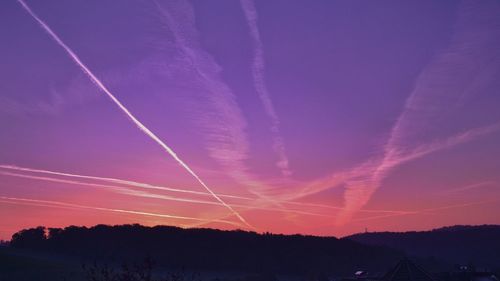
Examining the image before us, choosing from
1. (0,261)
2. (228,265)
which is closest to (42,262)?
(0,261)

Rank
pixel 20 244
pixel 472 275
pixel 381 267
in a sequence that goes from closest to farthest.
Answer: pixel 472 275
pixel 20 244
pixel 381 267

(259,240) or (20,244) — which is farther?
(259,240)

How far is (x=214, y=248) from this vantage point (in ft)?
518

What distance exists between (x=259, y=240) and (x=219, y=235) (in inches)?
552

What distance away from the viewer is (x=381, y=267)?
159 metres

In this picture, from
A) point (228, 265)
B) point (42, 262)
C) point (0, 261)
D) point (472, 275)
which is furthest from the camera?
point (228, 265)

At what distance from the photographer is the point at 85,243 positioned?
140 m

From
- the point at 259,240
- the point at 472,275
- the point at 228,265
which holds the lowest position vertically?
the point at 472,275

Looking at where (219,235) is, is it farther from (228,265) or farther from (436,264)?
(436,264)

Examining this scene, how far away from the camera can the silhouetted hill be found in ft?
451

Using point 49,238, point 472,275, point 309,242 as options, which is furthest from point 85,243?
point 472,275

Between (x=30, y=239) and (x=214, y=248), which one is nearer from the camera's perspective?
(x=30, y=239)

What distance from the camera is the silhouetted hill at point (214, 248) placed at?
138m

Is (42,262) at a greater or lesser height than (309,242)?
lesser
